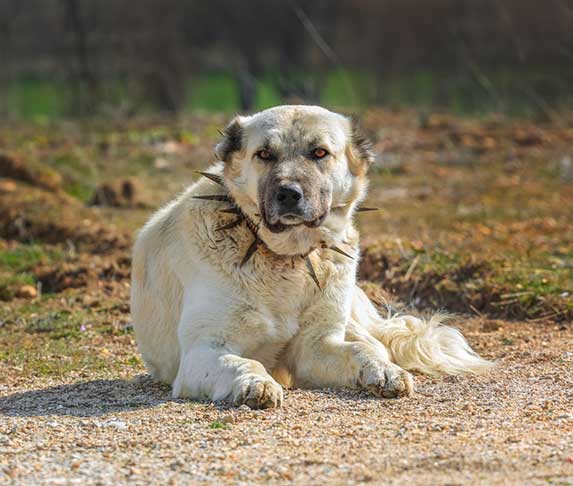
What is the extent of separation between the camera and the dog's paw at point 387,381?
5.53 meters

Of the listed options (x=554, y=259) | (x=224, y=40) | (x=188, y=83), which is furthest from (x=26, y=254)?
(x=224, y=40)

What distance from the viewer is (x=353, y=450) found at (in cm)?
449

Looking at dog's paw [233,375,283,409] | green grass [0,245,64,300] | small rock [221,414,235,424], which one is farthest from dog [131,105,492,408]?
green grass [0,245,64,300]

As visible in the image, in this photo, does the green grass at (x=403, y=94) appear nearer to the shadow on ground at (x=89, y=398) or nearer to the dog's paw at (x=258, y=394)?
the shadow on ground at (x=89, y=398)

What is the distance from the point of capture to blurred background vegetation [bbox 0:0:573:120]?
1862 centimetres

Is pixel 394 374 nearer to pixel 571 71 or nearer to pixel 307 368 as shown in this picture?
pixel 307 368

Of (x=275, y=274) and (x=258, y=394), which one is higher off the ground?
(x=275, y=274)

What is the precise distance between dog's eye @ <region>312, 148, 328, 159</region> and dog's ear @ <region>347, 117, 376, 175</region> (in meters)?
0.34

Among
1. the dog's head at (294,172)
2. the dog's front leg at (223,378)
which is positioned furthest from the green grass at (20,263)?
the dog's front leg at (223,378)

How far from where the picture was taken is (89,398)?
589 cm

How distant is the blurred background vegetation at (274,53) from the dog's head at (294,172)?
9.40 m

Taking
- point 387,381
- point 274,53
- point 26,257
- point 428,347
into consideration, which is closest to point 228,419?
point 387,381

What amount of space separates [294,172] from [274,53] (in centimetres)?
2075

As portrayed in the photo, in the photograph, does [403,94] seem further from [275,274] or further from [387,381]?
[387,381]
